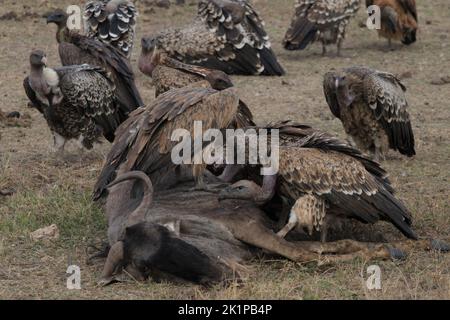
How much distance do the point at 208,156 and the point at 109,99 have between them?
2.84m

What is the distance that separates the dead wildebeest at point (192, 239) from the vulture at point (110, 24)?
4.98m

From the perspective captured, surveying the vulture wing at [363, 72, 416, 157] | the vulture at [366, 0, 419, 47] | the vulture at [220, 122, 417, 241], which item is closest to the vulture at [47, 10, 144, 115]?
the vulture wing at [363, 72, 416, 157]

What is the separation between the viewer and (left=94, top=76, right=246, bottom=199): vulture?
5664 mm

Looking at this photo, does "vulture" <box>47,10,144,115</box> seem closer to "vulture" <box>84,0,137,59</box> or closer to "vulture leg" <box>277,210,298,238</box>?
"vulture" <box>84,0,137,59</box>

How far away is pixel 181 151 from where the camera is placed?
5621 millimetres

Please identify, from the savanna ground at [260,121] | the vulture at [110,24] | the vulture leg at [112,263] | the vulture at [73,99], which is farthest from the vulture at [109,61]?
the vulture leg at [112,263]

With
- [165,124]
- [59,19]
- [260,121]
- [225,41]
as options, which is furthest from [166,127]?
[225,41]

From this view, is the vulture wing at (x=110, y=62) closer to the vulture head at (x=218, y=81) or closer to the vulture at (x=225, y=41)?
the vulture head at (x=218, y=81)

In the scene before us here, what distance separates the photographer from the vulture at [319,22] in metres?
12.7

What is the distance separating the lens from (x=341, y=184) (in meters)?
5.61

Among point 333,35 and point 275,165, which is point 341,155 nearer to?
point 275,165

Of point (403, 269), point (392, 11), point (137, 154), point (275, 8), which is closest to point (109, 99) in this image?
point (137, 154)

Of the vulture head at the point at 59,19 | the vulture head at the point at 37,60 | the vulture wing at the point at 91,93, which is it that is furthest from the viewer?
the vulture head at the point at 59,19

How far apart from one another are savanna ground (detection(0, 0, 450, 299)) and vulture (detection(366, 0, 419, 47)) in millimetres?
190
